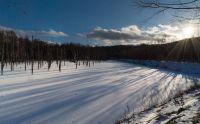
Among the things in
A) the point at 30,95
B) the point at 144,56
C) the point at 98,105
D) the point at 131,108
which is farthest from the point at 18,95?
the point at 144,56

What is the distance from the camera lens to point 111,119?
9773mm

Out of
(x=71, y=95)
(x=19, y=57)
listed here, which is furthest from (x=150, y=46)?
(x=71, y=95)

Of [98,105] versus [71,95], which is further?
[71,95]

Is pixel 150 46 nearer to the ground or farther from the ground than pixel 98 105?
farther from the ground

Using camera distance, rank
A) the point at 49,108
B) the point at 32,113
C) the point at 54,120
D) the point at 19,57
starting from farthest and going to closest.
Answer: the point at 19,57
the point at 49,108
the point at 32,113
the point at 54,120

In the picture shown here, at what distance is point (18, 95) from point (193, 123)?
10.8 metres

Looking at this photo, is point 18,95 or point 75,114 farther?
point 18,95

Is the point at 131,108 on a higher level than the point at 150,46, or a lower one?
lower

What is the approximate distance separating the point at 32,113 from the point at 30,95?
14.3 ft

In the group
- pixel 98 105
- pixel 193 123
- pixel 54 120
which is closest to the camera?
pixel 193 123

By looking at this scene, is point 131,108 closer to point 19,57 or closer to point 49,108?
point 49,108

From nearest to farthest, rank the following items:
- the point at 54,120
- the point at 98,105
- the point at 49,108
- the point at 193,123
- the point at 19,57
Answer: the point at 193,123
the point at 54,120
the point at 49,108
the point at 98,105
the point at 19,57

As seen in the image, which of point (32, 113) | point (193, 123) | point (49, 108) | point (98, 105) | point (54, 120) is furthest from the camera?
point (98, 105)

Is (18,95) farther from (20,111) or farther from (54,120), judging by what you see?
(54,120)
